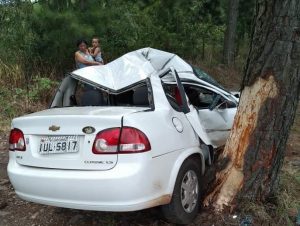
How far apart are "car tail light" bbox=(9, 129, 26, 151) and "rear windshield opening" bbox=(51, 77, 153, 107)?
841 millimetres

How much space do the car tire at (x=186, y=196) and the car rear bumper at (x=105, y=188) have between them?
7.6 inches

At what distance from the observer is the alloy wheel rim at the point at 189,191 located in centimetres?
434

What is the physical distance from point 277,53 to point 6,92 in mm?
7393

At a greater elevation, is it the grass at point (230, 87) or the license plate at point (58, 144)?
the license plate at point (58, 144)

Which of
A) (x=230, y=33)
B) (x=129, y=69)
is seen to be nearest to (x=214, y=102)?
(x=129, y=69)

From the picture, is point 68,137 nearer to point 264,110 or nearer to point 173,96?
point 173,96

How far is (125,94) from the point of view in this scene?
4.99 metres

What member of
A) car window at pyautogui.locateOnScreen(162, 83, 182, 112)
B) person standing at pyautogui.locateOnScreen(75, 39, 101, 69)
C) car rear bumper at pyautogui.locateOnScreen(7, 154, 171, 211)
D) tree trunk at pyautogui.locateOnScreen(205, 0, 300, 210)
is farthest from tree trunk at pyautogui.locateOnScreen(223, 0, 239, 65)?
car rear bumper at pyautogui.locateOnScreen(7, 154, 171, 211)

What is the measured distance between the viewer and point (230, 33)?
17359 millimetres

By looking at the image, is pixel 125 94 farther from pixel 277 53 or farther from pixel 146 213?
pixel 277 53

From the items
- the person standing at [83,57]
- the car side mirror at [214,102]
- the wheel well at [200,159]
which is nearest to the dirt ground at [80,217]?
the wheel well at [200,159]

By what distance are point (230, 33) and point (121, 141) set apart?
47.0 ft

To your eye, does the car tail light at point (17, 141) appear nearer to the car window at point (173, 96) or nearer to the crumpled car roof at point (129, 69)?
the crumpled car roof at point (129, 69)

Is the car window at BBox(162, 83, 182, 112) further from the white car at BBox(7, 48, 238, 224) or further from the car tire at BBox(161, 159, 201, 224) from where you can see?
the car tire at BBox(161, 159, 201, 224)
